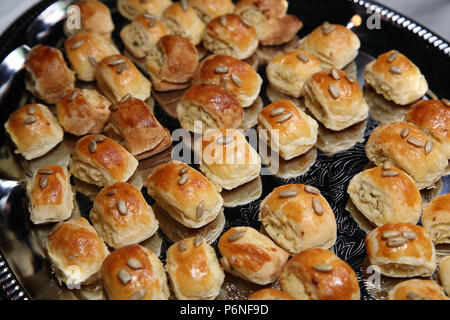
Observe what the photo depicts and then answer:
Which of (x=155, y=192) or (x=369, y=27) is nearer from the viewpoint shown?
(x=155, y=192)

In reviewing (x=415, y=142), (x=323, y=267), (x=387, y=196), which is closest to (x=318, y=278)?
(x=323, y=267)

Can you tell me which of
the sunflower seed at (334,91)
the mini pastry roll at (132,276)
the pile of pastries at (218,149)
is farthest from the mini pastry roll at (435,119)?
the mini pastry roll at (132,276)

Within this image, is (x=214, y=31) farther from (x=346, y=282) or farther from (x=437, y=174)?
(x=346, y=282)

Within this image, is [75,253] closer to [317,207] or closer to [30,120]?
[30,120]

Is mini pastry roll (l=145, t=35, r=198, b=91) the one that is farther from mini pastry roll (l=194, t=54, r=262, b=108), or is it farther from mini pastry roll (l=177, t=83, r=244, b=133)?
mini pastry roll (l=177, t=83, r=244, b=133)

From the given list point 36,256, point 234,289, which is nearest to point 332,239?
point 234,289
